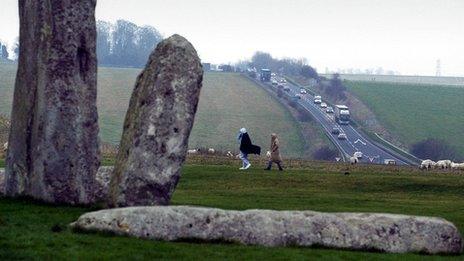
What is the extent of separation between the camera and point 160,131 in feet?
72.3

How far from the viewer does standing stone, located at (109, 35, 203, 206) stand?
71.8 ft

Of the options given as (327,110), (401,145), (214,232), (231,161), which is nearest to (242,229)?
A: (214,232)

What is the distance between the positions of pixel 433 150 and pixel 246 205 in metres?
77.4

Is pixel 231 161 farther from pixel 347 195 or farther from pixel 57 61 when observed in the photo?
pixel 57 61

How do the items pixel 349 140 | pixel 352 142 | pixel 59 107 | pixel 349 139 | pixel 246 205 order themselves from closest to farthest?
1. pixel 59 107
2. pixel 246 205
3. pixel 352 142
4. pixel 349 140
5. pixel 349 139

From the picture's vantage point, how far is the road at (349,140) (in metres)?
97.1

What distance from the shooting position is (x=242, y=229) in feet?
60.5

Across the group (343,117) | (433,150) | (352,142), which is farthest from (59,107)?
(343,117)

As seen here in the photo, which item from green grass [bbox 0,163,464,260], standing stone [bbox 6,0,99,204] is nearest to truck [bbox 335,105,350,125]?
green grass [bbox 0,163,464,260]

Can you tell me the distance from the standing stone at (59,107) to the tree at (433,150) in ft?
251

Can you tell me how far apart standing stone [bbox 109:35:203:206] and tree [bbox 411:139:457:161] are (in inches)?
3040

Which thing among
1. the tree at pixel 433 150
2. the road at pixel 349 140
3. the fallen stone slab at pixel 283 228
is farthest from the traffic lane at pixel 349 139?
the fallen stone slab at pixel 283 228

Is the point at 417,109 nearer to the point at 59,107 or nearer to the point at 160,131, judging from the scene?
the point at 59,107

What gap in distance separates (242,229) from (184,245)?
1.34m
